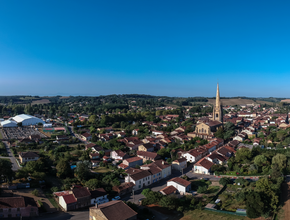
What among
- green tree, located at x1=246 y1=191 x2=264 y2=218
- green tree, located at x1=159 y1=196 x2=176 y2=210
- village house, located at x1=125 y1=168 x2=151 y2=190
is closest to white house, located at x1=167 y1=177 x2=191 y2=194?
village house, located at x1=125 y1=168 x2=151 y2=190

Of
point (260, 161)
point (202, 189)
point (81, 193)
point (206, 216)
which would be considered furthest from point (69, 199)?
point (260, 161)

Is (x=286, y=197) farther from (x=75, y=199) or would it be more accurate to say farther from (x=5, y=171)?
(x=5, y=171)

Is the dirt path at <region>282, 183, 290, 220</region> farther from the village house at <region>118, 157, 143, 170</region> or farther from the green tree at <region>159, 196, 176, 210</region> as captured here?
the village house at <region>118, 157, 143, 170</region>

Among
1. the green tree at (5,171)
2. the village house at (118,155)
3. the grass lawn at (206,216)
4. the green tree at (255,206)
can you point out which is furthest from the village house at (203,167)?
the green tree at (5,171)

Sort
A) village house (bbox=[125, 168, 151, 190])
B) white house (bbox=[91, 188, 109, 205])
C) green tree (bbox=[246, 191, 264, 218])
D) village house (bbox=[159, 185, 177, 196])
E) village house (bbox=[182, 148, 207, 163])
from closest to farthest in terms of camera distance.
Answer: green tree (bbox=[246, 191, 264, 218]), white house (bbox=[91, 188, 109, 205]), village house (bbox=[159, 185, 177, 196]), village house (bbox=[125, 168, 151, 190]), village house (bbox=[182, 148, 207, 163])

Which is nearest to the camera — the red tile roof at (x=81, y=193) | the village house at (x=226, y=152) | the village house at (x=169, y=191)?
the red tile roof at (x=81, y=193)

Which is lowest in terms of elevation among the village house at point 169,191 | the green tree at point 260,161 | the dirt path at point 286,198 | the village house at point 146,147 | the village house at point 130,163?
the dirt path at point 286,198

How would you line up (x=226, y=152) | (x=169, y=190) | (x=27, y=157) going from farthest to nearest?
(x=226, y=152), (x=27, y=157), (x=169, y=190)

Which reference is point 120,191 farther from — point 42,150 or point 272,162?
point 42,150

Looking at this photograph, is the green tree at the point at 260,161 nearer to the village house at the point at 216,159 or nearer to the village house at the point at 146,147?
the village house at the point at 216,159

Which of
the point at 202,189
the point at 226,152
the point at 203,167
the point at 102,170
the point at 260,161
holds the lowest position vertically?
the point at 102,170

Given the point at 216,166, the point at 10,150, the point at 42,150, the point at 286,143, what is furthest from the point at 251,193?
the point at 10,150
